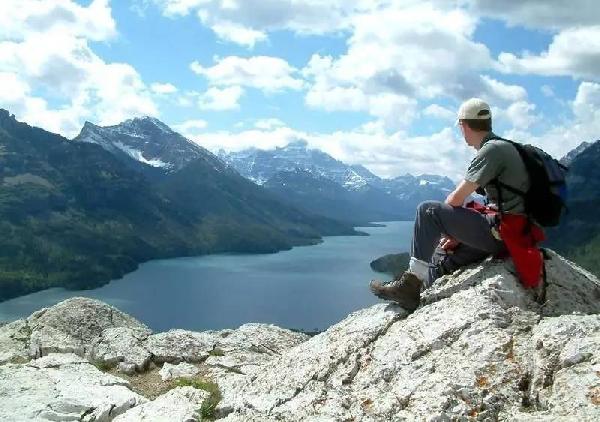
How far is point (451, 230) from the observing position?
1170cm

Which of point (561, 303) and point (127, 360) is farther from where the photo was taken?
point (127, 360)

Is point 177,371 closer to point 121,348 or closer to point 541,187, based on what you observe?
point 121,348

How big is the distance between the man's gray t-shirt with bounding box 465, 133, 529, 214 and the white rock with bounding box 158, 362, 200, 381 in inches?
560

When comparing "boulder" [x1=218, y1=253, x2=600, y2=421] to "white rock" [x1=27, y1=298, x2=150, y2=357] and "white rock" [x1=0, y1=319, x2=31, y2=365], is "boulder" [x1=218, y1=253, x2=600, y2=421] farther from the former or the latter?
"white rock" [x1=0, y1=319, x2=31, y2=365]

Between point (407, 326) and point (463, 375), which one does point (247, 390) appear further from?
point (463, 375)

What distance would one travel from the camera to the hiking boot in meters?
12.1

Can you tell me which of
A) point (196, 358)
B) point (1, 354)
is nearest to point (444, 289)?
point (196, 358)

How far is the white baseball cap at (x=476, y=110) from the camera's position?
1156 centimetres

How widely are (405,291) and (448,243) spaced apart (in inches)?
63.6

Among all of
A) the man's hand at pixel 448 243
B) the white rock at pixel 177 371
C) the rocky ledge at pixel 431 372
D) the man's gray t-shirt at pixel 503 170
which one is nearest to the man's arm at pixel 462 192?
the man's gray t-shirt at pixel 503 170

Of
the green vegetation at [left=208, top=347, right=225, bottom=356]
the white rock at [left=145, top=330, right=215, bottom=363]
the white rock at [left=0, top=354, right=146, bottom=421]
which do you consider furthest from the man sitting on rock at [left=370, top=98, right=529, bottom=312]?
the green vegetation at [left=208, top=347, right=225, bottom=356]

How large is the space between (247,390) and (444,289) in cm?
494

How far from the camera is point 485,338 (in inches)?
388

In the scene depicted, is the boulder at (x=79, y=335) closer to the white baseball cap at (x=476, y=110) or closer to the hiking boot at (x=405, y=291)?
the hiking boot at (x=405, y=291)
